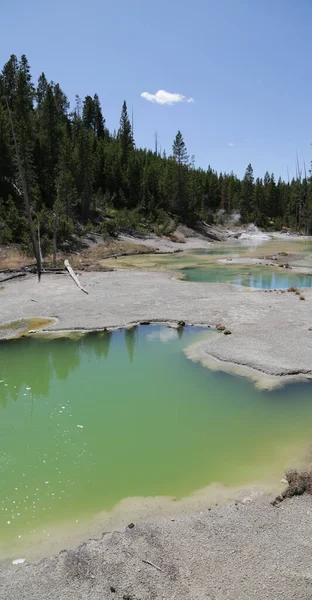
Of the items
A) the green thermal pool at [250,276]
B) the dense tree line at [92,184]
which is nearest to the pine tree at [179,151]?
the dense tree line at [92,184]

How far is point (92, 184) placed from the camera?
7100 centimetres

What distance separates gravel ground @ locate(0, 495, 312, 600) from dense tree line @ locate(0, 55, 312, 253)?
3219cm

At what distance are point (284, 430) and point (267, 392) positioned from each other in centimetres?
178

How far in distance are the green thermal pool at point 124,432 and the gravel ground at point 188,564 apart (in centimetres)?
94

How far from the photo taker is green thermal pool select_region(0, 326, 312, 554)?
7.55m

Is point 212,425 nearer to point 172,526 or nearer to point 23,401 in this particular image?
point 172,526

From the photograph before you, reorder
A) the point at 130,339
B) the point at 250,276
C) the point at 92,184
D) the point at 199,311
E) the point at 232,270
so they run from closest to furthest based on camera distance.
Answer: the point at 130,339, the point at 199,311, the point at 250,276, the point at 232,270, the point at 92,184

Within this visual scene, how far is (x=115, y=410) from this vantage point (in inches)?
421

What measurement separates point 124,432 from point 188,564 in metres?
4.19

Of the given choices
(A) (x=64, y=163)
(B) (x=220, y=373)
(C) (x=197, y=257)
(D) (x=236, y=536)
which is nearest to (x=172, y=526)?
(D) (x=236, y=536)

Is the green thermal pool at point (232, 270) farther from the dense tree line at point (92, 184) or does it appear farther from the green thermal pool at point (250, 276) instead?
the dense tree line at point (92, 184)

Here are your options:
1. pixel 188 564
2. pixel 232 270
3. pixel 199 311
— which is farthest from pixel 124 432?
pixel 232 270

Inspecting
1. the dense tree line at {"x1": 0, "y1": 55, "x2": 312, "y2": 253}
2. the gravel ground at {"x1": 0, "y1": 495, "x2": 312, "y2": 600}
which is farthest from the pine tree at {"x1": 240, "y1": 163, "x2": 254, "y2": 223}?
the gravel ground at {"x1": 0, "y1": 495, "x2": 312, "y2": 600}

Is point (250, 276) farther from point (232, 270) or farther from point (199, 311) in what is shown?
point (199, 311)
